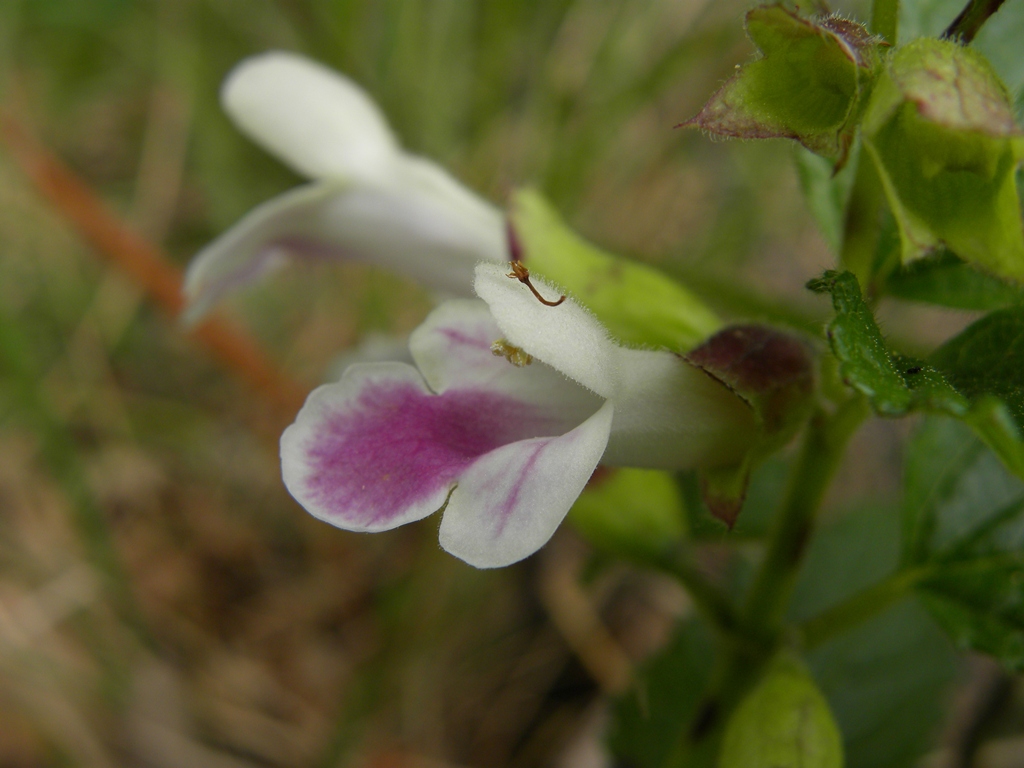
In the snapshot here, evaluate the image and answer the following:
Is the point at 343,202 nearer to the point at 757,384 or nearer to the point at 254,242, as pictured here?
the point at 254,242

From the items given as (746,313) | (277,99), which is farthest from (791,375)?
(277,99)

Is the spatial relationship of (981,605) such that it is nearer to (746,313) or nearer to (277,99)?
(746,313)

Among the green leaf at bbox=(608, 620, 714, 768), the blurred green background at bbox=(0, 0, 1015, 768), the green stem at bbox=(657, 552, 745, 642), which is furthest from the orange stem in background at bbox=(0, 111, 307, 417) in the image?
the green stem at bbox=(657, 552, 745, 642)

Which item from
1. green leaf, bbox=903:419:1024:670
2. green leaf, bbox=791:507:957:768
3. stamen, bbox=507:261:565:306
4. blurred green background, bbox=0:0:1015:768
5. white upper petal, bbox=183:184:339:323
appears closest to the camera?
stamen, bbox=507:261:565:306

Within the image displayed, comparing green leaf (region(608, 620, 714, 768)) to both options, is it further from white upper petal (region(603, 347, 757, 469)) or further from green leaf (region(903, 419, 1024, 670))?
white upper petal (region(603, 347, 757, 469))

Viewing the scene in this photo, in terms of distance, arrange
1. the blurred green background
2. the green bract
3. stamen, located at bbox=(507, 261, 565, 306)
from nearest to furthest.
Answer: the green bract < stamen, located at bbox=(507, 261, 565, 306) < the blurred green background

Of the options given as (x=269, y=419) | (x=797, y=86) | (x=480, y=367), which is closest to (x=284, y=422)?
(x=269, y=419)
